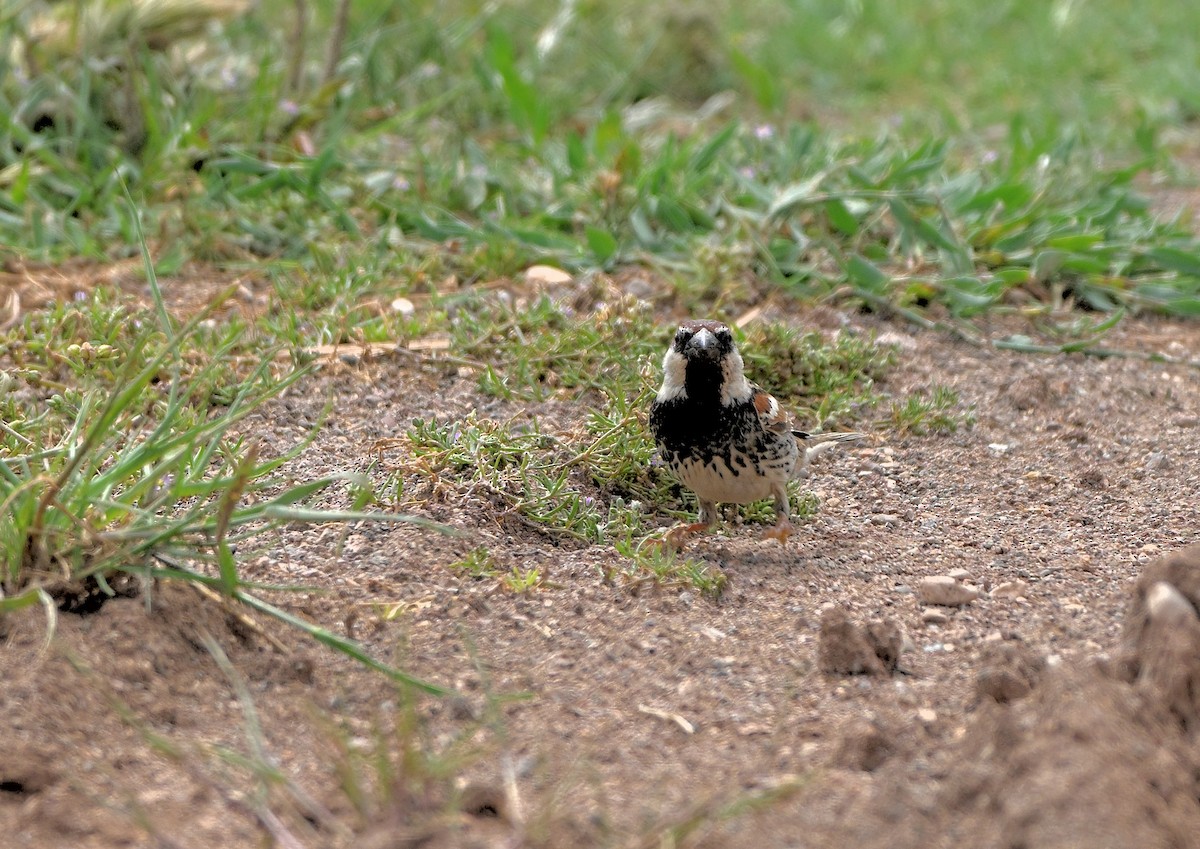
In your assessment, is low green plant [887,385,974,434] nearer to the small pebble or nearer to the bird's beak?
the bird's beak

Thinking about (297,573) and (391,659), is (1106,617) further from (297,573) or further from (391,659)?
(297,573)

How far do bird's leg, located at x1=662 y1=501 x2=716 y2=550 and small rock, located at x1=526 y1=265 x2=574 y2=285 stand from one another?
1.68m

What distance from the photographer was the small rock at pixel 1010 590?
12.4 feet

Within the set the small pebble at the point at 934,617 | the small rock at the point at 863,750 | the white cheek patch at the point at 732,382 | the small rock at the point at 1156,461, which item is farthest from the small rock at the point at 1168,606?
the small rock at the point at 1156,461

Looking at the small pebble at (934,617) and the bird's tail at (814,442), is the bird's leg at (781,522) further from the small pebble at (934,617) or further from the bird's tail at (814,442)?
the small pebble at (934,617)

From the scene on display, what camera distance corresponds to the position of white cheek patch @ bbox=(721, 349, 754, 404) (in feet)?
13.5

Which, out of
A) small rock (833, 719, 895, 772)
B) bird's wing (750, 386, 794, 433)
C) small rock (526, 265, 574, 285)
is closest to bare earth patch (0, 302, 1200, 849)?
small rock (833, 719, 895, 772)

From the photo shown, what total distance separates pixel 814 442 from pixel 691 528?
2.35 ft

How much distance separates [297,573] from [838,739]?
1471 millimetres

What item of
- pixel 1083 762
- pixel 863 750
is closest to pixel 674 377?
pixel 863 750

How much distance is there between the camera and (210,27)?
7.91 m

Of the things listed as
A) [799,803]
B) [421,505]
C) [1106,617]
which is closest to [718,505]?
[421,505]

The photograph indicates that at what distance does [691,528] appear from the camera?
4117mm


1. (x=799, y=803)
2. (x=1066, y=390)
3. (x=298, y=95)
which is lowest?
(x=1066, y=390)
